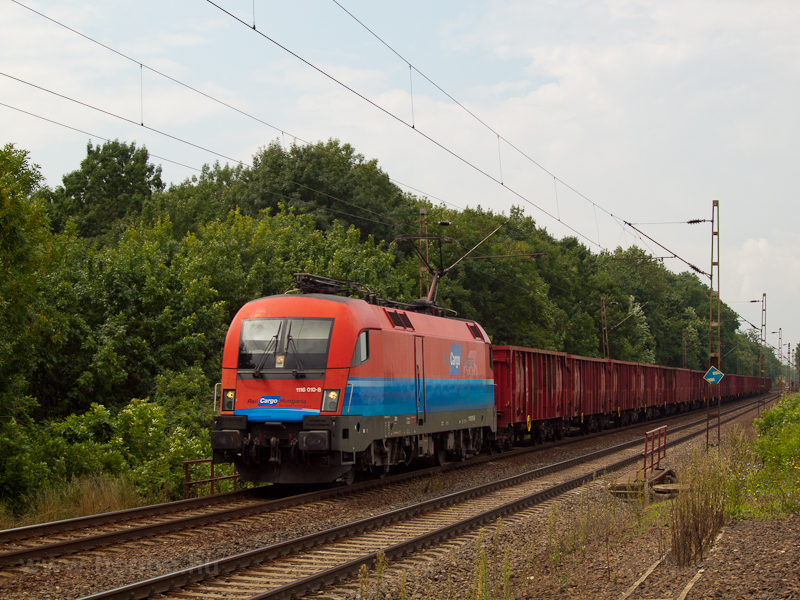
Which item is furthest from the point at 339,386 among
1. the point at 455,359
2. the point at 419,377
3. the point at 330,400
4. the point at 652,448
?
the point at 652,448

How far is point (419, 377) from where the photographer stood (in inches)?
663

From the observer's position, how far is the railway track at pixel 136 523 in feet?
29.5

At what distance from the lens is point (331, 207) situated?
53031 mm

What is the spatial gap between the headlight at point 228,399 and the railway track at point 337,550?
12.9 ft

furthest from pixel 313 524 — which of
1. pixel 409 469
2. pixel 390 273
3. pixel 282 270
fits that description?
pixel 390 273

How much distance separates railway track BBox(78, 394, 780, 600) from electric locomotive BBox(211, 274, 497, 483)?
77.1 inches

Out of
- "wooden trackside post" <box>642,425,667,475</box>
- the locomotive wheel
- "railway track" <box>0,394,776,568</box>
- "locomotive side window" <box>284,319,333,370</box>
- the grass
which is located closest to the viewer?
"railway track" <box>0,394,776,568</box>

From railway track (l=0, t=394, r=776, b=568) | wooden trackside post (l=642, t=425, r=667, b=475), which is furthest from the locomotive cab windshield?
wooden trackside post (l=642, t=425, r=667, b=475)

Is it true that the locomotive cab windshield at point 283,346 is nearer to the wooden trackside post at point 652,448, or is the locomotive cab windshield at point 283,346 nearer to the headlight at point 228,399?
the headlight at point 228,399

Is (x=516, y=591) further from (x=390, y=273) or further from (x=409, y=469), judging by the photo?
(x=390, y=273)

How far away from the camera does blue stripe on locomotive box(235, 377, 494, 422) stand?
13.6 meters

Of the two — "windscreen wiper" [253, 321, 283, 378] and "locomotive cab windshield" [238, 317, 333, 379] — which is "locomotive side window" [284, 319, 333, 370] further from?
"windscreen wiper" [253, 321, 283, 378]

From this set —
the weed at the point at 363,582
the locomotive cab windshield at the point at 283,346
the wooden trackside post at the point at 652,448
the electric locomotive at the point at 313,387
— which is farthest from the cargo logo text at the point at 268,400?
the wooden trackside post at the point at 652,448

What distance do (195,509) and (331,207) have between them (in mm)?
41900
